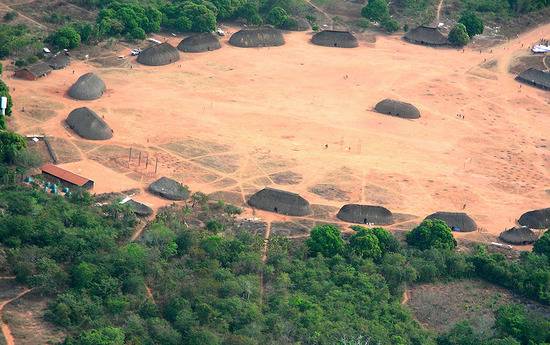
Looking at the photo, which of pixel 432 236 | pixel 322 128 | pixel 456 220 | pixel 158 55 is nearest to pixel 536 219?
pixel 456 220

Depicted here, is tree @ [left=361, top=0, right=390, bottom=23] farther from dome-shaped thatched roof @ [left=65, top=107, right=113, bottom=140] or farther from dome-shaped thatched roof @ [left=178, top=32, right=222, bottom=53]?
dome-shaped thatched roof @ [left=65, top=107, right=113, bottom=140]

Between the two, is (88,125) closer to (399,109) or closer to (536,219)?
(399,109)

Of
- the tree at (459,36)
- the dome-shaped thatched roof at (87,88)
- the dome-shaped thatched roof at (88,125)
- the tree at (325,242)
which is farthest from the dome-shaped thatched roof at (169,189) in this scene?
the tree at (459,36)

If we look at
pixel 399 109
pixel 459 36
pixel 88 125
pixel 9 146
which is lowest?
pixel 399 109

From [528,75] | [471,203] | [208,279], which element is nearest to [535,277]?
[471,203]

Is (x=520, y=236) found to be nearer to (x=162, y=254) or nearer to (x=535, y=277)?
(x=535, y=277)

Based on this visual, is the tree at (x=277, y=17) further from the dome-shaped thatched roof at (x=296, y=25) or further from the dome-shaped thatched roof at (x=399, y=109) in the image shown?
the dome-shaped thatched roof at (x=399, y=109)
